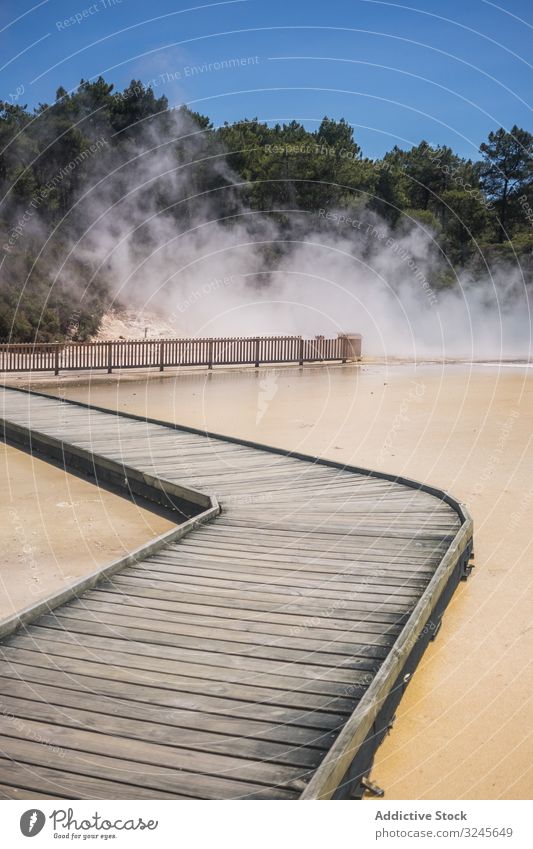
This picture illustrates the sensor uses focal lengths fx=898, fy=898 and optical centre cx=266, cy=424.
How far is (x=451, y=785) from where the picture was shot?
4.67 meters

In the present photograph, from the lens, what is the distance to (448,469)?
12312 mm

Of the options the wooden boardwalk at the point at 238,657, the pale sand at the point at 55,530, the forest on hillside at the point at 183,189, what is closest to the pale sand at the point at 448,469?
the wooden boardwalk at the point at 238,657

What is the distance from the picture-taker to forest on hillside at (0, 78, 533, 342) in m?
36.8

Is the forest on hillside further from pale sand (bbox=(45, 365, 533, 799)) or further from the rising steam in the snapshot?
pale sand (bbox=(45, 365, 533, 799))

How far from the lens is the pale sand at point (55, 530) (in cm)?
766

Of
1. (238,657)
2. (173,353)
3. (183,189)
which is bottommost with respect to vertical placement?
(238,657)

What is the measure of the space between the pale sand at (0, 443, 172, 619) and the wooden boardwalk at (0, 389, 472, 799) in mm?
953

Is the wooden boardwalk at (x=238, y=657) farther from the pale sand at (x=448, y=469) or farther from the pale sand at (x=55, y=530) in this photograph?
the pale sand at (x=55, y=530)

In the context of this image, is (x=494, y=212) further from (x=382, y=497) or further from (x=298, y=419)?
(x=382, y=497)

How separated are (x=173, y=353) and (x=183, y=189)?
18.1m

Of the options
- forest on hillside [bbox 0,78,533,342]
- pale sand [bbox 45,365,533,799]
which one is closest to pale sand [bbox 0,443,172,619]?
pale sand [bbox 45,365,533,799]
